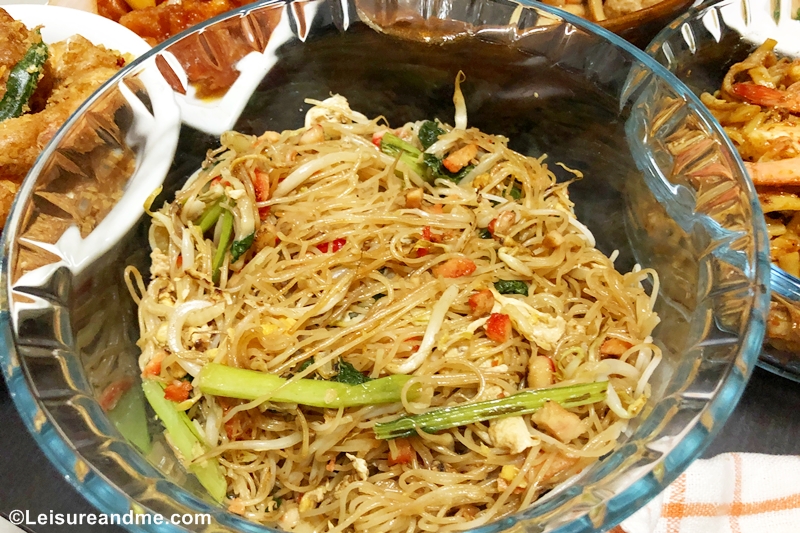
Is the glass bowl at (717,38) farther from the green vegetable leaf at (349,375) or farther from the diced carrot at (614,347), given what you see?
the green vegetable leaf at (349,375)

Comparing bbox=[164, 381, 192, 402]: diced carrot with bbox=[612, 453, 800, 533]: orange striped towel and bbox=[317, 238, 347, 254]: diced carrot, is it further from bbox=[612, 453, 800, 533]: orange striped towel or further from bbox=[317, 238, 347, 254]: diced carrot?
bbox=[612, 453, 800, 533]: orange striped towel

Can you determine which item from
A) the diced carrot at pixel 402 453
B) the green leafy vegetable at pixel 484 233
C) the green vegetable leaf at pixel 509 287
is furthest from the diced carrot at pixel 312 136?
the diced carrot at pixel 402 453

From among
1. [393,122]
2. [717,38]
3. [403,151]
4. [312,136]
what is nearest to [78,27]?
[312,136]

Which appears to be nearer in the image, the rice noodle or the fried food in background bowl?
the rice noodle

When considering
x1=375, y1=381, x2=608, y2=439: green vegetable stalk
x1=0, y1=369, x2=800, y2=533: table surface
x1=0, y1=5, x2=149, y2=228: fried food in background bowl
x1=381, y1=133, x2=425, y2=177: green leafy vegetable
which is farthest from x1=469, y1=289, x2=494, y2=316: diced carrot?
x1=0, y1=5, x2=149, y2=228: fried food in background bowl

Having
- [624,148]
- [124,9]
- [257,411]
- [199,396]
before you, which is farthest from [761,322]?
[124,9]

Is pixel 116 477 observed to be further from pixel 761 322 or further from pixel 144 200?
pixel 761 322

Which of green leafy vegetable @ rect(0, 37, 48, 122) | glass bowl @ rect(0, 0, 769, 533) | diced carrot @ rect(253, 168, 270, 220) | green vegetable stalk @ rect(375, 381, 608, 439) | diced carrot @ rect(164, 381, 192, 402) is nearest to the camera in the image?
glass bowl @ rect(0, 0, 769, 533)
